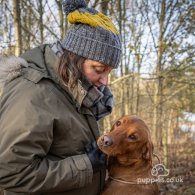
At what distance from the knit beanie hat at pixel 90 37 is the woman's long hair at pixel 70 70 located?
0.24ft

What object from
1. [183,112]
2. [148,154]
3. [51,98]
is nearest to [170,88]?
[183,112]

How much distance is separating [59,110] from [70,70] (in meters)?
0.29

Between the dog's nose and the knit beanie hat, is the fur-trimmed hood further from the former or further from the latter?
the dog's nose

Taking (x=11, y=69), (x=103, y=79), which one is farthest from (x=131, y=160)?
(x=11, y=69)

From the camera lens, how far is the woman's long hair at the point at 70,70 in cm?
225

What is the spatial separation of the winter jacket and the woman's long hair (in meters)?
0.05

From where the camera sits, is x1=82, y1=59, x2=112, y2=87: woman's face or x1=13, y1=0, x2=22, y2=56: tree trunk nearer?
x1=82, y1=59, x2=112, y2=87: woman's face

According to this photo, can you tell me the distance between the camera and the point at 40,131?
80.0 inches

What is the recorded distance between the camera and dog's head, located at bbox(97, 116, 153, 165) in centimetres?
250

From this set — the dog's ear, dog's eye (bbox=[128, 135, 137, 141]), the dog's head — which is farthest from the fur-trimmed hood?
the dog's ear

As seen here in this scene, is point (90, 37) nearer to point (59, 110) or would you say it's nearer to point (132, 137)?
point (59, 110)

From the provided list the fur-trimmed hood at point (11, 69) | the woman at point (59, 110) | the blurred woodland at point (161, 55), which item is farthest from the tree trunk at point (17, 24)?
the fur-trimmed hood at point (11, 69)

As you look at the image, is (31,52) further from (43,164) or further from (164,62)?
(164,62)

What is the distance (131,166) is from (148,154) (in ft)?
0.54
